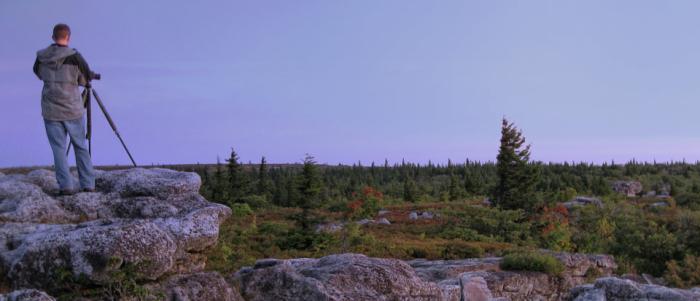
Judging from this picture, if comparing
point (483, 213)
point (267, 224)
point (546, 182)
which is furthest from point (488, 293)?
point (546, 182)

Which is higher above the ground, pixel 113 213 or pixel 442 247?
pixel 113 213

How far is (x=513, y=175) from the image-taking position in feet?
139

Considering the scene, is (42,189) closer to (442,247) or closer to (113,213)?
(113,213)

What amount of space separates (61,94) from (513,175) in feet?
121

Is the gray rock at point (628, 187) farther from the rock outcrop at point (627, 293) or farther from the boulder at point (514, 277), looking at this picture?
the rock outcrop at point (627, 293)

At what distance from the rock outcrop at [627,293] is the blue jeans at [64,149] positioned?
391 inches

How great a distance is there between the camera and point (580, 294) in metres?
12.4

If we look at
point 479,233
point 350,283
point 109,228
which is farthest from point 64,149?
point 479,233

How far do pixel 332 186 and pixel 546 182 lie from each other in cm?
2912

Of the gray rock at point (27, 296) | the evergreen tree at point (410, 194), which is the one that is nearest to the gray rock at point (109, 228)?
the gray rock at point (27, 296)

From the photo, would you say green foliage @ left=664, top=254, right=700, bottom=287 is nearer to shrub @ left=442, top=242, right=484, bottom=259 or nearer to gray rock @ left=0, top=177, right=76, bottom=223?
shrub @ left=442, top=242, right=484, bottom=259

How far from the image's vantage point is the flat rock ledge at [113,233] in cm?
688

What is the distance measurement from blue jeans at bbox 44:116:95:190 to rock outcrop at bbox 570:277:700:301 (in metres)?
9.94

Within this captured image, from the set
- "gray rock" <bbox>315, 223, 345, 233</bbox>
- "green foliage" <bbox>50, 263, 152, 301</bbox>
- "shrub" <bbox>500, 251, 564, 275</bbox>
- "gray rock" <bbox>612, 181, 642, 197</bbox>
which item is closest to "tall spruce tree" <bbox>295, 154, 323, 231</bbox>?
"gray rock" <bbox>315, 223, 345, 233</bbox>
